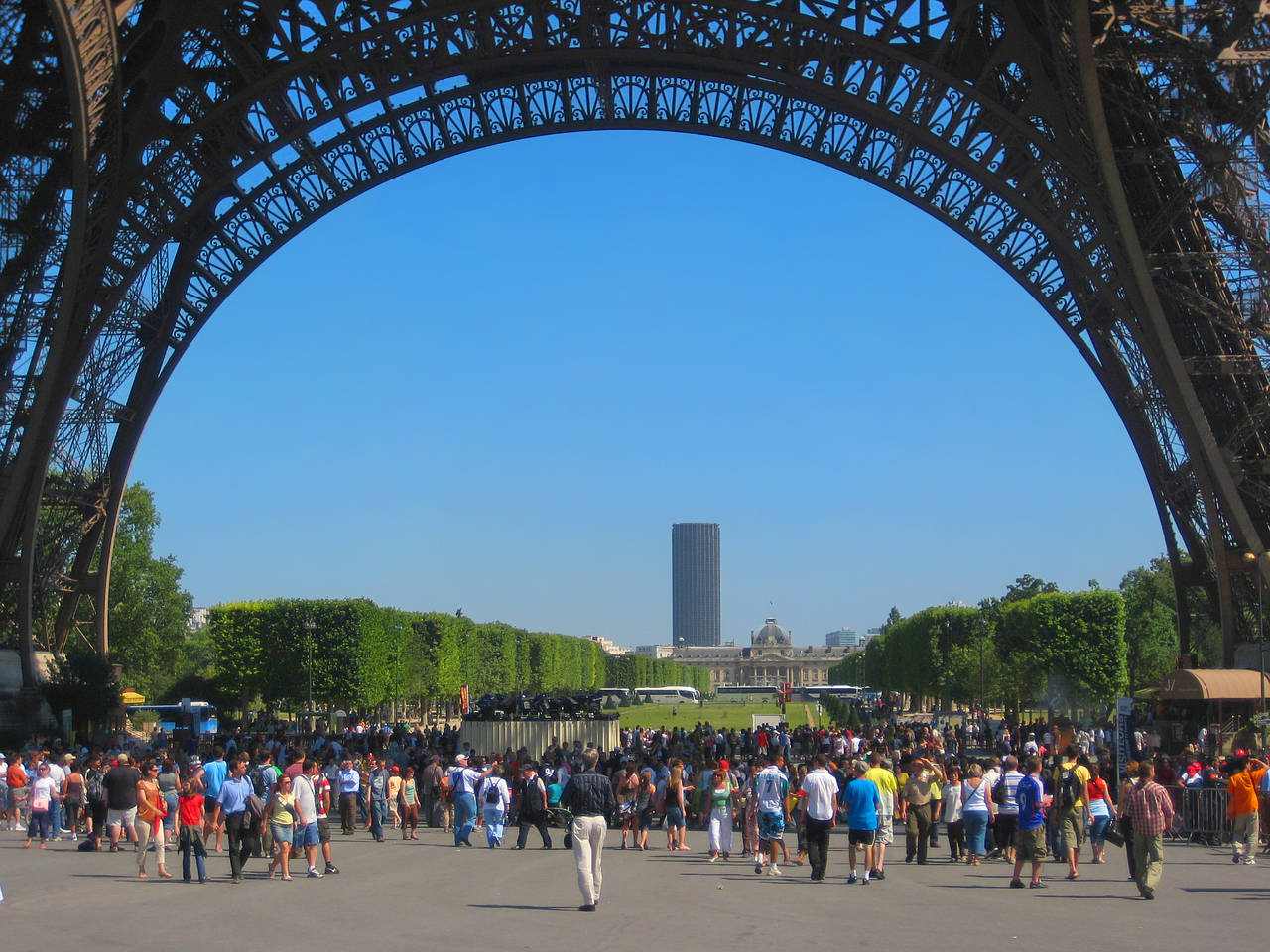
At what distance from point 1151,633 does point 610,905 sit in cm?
8484

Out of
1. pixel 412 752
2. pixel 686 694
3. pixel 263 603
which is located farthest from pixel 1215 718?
pixel 686 694

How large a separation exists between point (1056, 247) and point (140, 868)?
2845cm

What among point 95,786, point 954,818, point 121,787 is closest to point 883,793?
point 954,818

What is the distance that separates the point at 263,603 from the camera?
243 ft

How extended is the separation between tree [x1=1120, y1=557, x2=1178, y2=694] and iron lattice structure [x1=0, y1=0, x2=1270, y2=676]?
46.9 meters

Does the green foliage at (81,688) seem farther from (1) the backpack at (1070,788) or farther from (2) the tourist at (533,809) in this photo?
(1) the backpack at (1070,788)

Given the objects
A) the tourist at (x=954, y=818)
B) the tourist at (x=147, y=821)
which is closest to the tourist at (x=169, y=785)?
the tourist at (x=147, y=821)

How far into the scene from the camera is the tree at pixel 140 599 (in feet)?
245

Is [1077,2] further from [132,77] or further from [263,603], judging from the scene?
[263,603]

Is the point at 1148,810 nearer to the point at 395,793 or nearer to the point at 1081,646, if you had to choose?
the point at 395,793

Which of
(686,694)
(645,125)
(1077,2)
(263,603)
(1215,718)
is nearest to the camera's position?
(1077,2)

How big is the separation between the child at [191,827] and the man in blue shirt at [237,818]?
33 cm

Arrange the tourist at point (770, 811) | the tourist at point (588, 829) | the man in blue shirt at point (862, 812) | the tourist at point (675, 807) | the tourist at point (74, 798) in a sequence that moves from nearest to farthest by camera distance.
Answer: the tourist at point (588, 829)
the man in blue shirt at point (862, 812)
the tourist at point (770, 811)
the tourist at point (675, 807)
the tourist at point (74, 798)

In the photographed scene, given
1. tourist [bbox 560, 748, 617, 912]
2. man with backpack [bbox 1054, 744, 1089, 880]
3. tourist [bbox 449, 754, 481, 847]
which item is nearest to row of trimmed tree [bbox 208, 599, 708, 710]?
tourist [bbox 449, 754, 481, 847]
